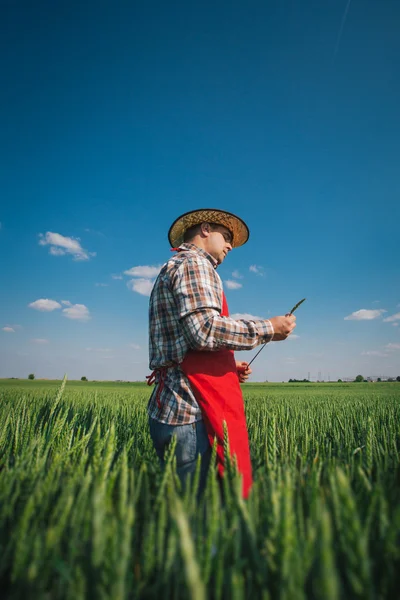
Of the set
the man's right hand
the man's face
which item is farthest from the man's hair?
the man's right hand

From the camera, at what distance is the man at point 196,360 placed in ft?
Answer: 5.31

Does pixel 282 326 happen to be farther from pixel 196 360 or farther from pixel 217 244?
pixel 217 244

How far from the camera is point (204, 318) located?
5.42 ft

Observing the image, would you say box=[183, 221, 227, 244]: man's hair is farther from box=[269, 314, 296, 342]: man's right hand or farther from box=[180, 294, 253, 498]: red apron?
box=[180, 294, 253, 498]: red apron

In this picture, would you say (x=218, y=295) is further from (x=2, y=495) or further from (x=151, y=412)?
(x=2, y=495)

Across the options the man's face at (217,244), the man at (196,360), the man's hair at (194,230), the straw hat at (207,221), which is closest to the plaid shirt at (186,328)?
the man at (196,360)

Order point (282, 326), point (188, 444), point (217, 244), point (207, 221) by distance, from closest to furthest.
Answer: point (188, 444)
point (282, 326)
point (217, 244)
point (207, 221)

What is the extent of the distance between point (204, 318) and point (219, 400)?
420 mm

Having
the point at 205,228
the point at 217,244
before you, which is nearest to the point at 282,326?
the point at 217,244

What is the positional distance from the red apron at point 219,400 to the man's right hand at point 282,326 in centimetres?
33

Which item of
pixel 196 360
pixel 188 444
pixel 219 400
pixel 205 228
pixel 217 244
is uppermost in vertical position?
pixel 205 228

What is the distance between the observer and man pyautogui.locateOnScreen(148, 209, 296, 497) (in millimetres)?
1619

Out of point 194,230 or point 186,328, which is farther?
point 194,230

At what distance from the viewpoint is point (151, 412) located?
6.14ft
